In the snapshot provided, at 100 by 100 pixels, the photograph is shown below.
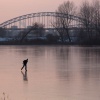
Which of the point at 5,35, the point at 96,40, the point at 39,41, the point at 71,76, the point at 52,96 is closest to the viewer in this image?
the point at 52,96

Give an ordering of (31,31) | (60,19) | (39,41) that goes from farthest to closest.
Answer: (31,31)
(60,19)
(39,41)

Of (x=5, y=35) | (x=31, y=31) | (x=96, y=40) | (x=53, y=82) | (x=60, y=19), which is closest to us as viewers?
(x=53, y=82)

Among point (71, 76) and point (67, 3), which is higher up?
point (67, 3)

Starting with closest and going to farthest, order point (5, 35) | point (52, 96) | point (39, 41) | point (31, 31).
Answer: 1. point (52, 96)
2. point (39, 41)
3. point (31, 31)
4. point (5, 35)

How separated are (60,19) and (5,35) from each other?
153 feet

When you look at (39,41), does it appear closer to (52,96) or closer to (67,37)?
(67,37)

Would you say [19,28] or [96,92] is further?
[19,28]

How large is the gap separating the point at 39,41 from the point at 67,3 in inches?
684

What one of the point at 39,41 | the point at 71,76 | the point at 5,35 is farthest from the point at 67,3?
the point at 71,76

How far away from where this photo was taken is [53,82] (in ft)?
71.0

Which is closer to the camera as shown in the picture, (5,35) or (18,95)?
(18,95)

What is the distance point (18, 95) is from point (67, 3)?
113 m

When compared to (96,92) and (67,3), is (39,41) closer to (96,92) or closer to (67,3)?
(67,3)

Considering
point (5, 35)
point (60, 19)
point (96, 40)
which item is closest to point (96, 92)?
point (96, 40)
